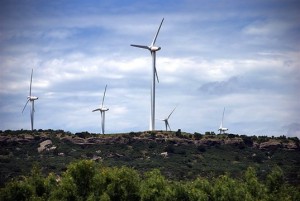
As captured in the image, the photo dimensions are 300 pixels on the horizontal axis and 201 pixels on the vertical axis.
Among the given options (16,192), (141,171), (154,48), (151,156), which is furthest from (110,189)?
(151,156)

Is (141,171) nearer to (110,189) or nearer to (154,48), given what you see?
(154,48)

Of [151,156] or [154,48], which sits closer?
[154,48]

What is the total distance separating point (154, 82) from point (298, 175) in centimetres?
4649

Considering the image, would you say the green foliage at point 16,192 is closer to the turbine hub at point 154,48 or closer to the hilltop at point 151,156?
the hilltop at point 151,156

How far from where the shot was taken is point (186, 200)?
327 ft

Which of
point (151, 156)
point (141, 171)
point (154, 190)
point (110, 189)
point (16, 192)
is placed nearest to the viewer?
point (110, 189)

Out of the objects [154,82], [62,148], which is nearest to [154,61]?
[154,82]

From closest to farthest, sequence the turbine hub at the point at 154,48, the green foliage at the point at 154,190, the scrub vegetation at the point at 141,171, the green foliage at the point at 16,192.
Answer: the scrub vegetation at the point at 141,171, the green foliage at the point at 154,190, the green foliage at the point at 16,192, the turbine hub at the point at 154,48

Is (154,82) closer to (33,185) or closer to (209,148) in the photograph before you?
(209,148)

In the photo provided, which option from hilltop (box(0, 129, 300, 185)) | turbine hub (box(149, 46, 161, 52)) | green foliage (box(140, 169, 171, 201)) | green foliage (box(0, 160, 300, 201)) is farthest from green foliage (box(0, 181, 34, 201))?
turbine hub (box(149, 46, 161, 52))

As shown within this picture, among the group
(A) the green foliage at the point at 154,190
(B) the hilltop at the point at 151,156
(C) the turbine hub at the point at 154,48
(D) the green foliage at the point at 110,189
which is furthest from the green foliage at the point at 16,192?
(C) the turbine hub at the point at 154,48

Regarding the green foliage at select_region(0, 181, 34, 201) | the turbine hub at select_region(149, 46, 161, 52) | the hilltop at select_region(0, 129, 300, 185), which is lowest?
the green foliage at select_region(0, 181, 34, 201)

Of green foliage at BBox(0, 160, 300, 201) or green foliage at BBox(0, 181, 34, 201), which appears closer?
green foliage at BBox(0, 160, 300, 201)

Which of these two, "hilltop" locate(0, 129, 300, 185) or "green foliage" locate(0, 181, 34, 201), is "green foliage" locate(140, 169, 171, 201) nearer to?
"green foliage" locate(0, 181, 34, 201)
